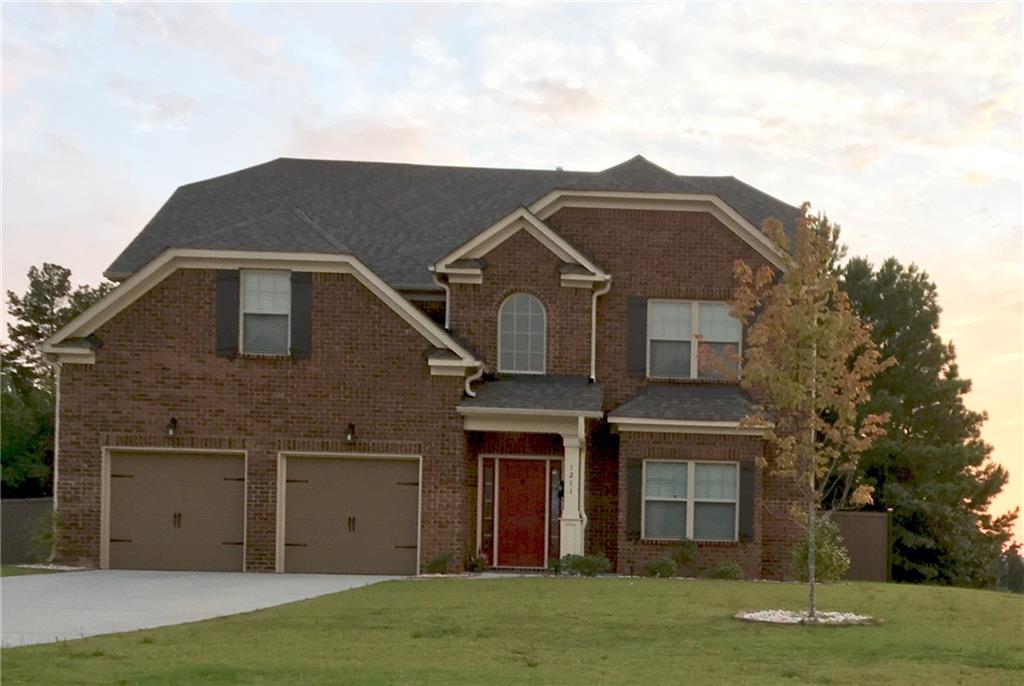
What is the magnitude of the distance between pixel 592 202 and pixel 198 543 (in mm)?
10795

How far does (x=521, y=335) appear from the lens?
29703 mm

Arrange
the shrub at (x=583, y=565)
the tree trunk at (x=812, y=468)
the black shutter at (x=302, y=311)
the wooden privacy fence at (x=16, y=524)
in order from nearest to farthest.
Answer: the tree trunk at (x=812, y=468) → the shrub at (x=583, y=565) → the black shutter at (x=302, y=311) → the wooden privacy fence at (x=16, y=524)

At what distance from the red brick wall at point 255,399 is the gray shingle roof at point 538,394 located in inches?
28.2

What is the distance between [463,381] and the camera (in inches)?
1093

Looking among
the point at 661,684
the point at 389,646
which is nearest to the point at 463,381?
the point at 389,646

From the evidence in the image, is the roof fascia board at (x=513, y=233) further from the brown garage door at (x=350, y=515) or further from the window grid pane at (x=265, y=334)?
the brown garage door at (x=350, y=515)

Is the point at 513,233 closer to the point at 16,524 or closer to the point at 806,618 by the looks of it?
the point at 806,618

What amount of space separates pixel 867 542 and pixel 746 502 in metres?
6.05

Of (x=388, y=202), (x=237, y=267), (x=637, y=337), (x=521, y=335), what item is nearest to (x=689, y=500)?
(x=637, y=337)

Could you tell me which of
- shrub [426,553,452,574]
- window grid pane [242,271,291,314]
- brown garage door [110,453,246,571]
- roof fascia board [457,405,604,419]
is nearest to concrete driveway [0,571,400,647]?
brown garage door [110,453,246,571]

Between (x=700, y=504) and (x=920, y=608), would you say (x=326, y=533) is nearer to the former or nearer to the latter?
(x=700, y=504)

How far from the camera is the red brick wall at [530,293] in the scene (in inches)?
1159

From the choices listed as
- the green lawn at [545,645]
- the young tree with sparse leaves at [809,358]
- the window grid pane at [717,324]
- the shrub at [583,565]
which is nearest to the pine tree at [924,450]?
the window grid pane at [717,324]

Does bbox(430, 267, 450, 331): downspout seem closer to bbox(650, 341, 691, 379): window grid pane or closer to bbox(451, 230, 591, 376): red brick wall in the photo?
bbox(451, 230, 591, 376): red brick wall
